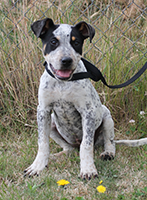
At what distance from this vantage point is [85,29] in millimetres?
2566

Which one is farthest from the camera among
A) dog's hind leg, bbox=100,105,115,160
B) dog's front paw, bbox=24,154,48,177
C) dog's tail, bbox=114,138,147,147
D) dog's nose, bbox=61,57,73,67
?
dog's tail, bbox=114,138,147,147

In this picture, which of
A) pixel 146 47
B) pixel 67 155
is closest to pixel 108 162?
pixel 67 155

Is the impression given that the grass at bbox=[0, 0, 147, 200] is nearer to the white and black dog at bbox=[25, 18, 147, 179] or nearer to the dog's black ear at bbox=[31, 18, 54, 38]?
the white and black dog at bbox=[25, 18, 147, 179]

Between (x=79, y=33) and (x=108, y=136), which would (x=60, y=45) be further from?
(x=108, y=136)

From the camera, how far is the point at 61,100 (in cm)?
262

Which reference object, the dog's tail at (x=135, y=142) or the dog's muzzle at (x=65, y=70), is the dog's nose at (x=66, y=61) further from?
the dog's tail at (x=135, y=142)

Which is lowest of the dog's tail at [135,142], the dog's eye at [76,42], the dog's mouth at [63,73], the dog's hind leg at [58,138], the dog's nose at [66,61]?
the dog's tail at [135,142]

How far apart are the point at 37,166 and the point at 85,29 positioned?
1.49m

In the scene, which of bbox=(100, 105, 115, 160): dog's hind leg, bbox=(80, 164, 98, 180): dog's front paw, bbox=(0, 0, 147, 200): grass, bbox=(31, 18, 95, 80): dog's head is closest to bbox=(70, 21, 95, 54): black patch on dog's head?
bbox=(31, 18, 95, 80): dog's head

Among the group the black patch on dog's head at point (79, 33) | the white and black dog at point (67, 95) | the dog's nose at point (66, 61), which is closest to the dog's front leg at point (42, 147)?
the white and black dog at point (67, 95)

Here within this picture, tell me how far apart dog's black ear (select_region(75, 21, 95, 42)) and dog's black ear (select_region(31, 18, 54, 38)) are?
281 millimetres

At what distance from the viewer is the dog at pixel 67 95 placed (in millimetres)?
2379

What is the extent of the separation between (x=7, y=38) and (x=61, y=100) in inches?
84.7

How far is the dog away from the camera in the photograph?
2379 millimetres
